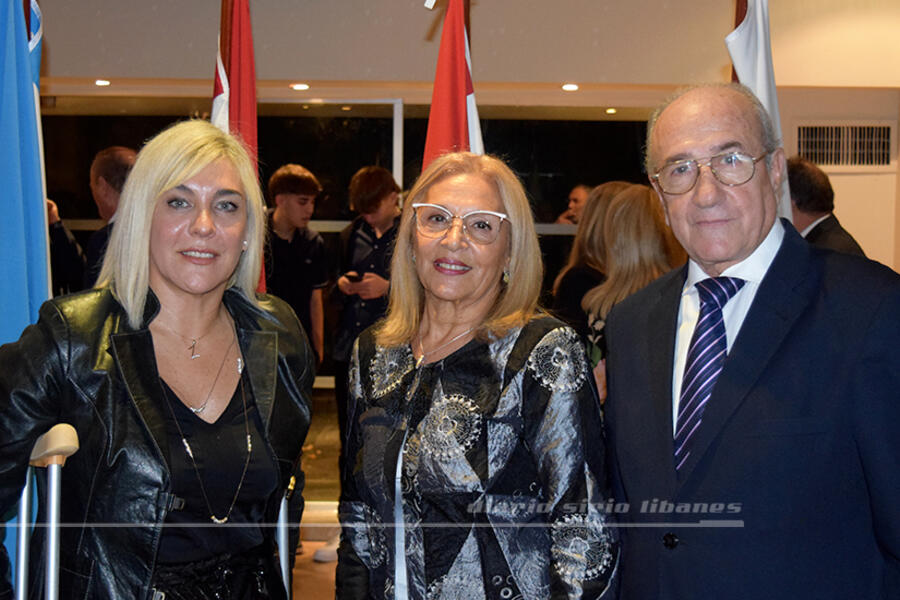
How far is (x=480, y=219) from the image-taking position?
2180 mm

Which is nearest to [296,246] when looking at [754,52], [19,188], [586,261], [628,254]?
[586,261]

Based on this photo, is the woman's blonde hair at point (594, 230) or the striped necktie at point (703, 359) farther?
the woman's blonde hair at point (594, 230)

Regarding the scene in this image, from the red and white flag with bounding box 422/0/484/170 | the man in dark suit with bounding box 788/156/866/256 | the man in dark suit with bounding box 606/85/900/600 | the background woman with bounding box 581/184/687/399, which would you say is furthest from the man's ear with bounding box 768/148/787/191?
the man in dark suit with bounding box 788/156/866/256

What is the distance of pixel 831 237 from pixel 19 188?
3695 mm

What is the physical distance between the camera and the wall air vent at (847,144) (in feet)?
20.4

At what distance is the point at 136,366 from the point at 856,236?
550 cm

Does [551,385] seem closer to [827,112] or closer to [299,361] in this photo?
[299,361]

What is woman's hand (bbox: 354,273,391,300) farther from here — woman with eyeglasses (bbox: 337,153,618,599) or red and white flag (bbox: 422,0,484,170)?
woman with eyeglasses (bbox: 337,153,618,599)

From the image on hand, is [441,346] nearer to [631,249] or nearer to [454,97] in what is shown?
[631,249]

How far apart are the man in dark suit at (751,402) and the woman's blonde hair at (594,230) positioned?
1.81 metres

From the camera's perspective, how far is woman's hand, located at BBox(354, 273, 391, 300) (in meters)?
5.23

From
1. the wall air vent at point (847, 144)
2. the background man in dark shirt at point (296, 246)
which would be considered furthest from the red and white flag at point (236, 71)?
the wall air vent at point (847, 144)

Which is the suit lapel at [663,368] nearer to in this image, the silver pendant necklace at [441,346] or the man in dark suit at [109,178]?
the silver pendant necklace at [441,346]

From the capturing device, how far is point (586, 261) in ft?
12.8
